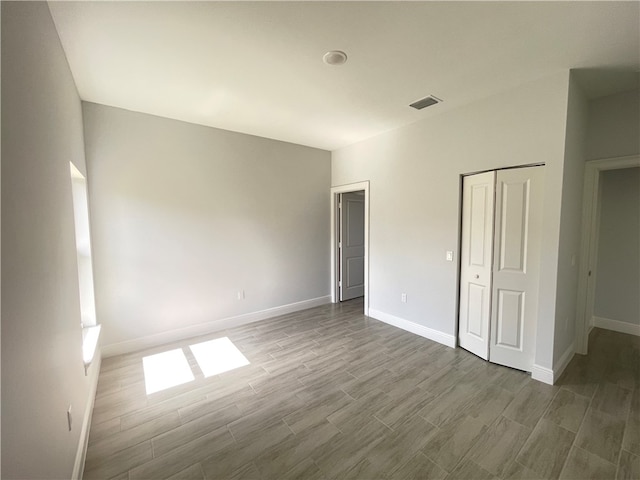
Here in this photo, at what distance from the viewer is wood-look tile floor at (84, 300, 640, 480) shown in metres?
1.63

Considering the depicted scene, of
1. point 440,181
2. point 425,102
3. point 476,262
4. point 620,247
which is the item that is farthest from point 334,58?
point 620,247

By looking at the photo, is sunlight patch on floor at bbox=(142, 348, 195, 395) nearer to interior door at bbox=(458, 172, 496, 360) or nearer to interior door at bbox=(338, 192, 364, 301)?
interior door at bbox=(338, 192, 364, 301)

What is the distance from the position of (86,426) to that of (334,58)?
328cm

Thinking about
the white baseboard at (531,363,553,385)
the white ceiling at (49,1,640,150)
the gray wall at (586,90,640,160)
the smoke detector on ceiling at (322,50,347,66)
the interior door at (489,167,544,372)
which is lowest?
the white baseboard at (531,363,553,385)

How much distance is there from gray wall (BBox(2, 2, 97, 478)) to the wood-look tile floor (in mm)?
546

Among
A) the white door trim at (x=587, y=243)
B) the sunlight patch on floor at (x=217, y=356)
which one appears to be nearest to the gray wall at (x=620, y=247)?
the white door trim at (x=587, y=243)

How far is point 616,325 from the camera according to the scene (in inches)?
138

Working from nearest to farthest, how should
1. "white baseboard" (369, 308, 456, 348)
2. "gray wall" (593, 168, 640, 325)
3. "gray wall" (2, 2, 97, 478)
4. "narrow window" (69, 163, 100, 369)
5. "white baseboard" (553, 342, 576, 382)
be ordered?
"gray wall" (2, 2, 97, 478), "white baseboard" (553, 342, 576, 382), "narrow window" (69, 163, 100, 369), "white baseboard" (369, 308, 456, 348), "gray wall" (593, 168, 640, 325)

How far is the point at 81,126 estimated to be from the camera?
2.61 m

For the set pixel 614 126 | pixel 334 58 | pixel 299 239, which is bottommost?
pixel 299 239

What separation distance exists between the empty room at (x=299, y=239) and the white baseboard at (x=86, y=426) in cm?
5

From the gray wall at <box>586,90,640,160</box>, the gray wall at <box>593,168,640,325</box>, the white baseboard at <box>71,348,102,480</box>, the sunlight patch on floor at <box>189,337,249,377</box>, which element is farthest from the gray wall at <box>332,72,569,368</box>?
the white baseboard at <box>71,348,102,480</box>

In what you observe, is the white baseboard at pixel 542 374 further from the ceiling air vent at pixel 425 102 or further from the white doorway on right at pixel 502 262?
the ceiling air vent at pixel 425 102

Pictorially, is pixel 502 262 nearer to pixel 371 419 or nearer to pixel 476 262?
pixel 476 262
